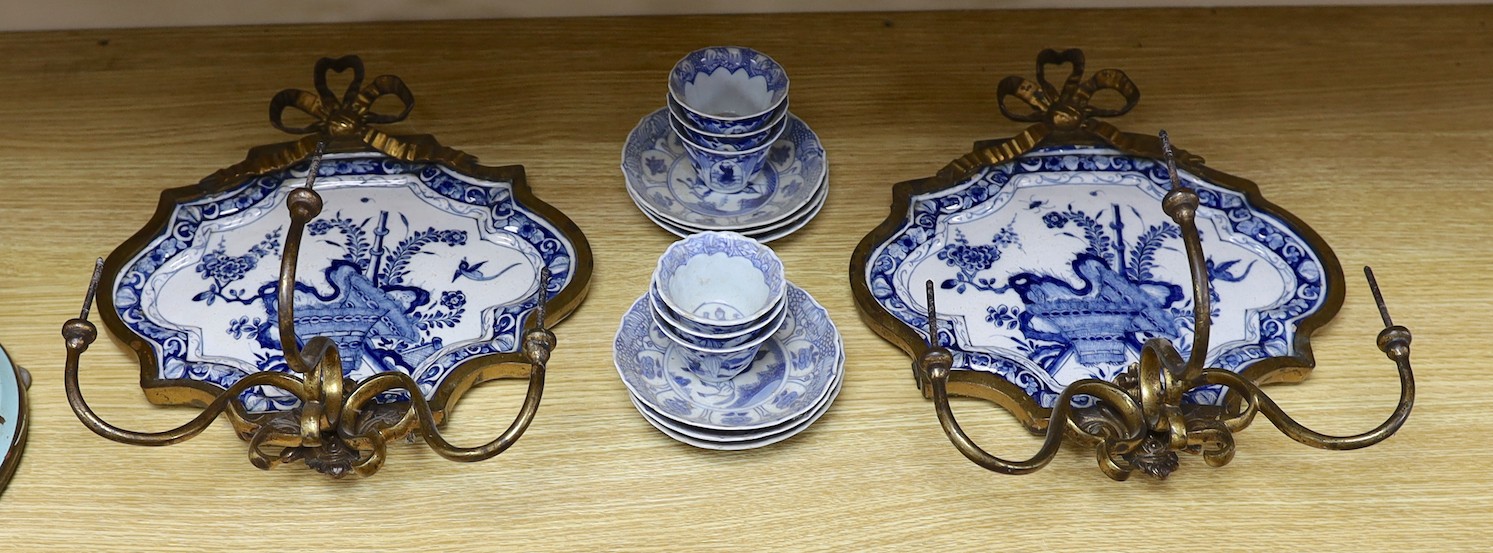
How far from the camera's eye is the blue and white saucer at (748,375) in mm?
1114

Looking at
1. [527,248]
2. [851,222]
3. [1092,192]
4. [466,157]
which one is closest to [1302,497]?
[1092,192]

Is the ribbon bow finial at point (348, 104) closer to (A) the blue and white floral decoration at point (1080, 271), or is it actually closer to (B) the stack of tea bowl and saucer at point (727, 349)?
(B) the stack of tea bowl and saucer at point (727, 349)

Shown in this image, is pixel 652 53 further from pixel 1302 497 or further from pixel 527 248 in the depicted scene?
pixel 1302 497

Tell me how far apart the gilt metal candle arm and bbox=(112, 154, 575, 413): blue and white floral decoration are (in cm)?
44

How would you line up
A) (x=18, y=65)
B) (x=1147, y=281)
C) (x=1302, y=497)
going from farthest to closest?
(x=18, y=65) → (x=1147, y=281) → (x=1302, y=497)

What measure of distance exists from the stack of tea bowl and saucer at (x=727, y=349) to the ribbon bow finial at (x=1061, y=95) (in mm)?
340

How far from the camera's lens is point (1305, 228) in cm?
128

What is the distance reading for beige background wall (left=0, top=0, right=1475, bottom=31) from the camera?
152 cm

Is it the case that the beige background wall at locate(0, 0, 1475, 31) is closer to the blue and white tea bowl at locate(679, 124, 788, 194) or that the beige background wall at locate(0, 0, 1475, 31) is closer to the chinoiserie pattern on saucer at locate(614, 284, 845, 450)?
the blue and white tea bowl at locate(679, 124, 788, 194)

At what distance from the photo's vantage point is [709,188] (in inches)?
51.9

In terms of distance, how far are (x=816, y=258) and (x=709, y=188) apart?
0.44 feet

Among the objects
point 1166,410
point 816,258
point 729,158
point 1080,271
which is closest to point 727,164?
point 729,158

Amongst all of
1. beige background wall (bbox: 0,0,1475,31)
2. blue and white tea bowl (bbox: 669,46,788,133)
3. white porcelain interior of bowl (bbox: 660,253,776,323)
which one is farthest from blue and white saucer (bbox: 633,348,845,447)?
beige background wall (bbox: 0,0,1475,31)

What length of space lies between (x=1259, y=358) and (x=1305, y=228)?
0.18m
